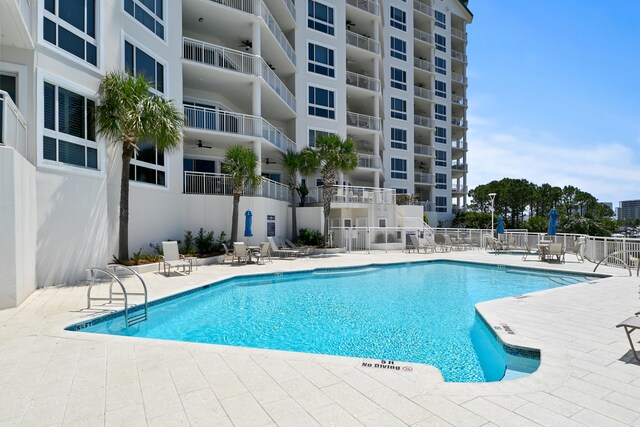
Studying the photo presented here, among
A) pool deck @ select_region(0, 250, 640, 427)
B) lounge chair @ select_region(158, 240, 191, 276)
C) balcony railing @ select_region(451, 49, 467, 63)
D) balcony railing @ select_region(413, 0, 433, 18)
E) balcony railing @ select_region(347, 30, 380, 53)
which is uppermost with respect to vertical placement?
balcony railing @ select_region(413, 0, 433, 18)

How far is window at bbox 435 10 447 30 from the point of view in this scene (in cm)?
3988

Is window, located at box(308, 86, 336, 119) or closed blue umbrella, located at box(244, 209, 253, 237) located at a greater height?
window, located at box(308, 86, 336, 119)

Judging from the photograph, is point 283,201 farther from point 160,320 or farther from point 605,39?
point 605,39

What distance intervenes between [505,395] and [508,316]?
11.5ft

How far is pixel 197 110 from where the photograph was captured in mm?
16891

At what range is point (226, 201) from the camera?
1670 centimetres

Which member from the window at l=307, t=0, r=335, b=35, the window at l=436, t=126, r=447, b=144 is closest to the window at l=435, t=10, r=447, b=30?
the window at l=436, t=126, r=447, b=144

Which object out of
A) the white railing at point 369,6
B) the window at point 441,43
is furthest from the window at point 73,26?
the window at point 441,43

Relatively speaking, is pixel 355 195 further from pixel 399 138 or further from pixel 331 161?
pixel 399 138

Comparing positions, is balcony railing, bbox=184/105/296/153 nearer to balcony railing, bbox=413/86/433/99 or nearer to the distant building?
balcony railing, bbox=413/86/433/99

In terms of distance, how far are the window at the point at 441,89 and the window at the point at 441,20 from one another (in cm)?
670

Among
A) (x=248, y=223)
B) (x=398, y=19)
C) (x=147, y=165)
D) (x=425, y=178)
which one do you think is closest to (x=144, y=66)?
(x=147, y=165)

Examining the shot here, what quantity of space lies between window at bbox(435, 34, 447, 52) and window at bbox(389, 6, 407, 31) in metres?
7.06

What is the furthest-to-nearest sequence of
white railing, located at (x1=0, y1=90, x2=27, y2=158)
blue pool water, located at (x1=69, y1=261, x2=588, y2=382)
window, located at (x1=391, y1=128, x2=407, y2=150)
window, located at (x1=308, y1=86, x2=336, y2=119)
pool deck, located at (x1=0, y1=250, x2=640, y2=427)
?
window, located at (x1=391, y1=128, x2=407, y2=150)
window, located at (x1=308, y1=86, x2=336, y2=119)
white railing, located at (x1=0, y1=90, x2=27, y2=158)
blue pool water, located at (x1=69, y1=261, x2=588, y2=382)
pool deck, located at (x1=0, y1=250, x2=640, y2=427)
